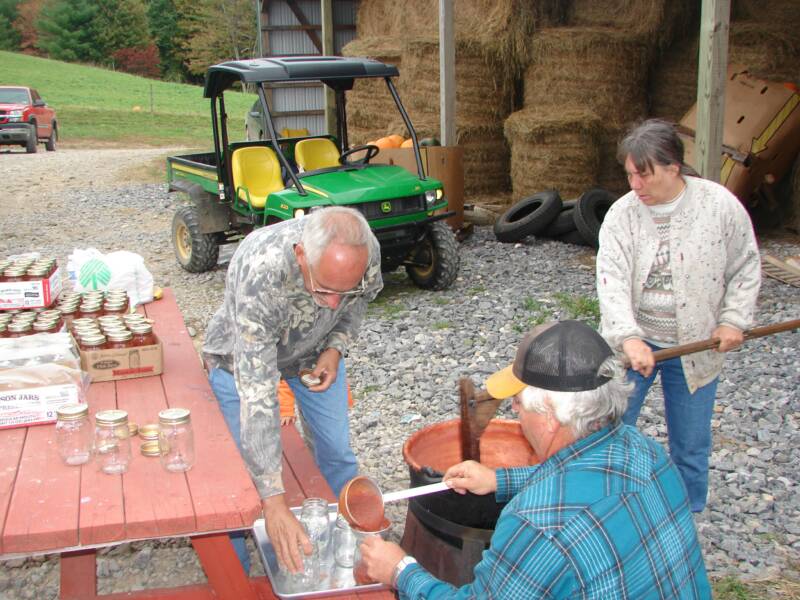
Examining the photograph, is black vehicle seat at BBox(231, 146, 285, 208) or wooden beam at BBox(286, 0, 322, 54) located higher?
wooden beam at BBox(286, 0, 322, 54)

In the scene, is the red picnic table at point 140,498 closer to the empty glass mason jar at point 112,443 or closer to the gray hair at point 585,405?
the empty glass mason jar at point 112,443

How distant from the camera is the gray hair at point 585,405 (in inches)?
76.1

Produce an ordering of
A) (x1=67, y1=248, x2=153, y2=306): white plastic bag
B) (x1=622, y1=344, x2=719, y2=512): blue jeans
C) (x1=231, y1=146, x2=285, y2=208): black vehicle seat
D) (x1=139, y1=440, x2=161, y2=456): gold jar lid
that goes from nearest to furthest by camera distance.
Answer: (x1=139, y1=440, x2=161, y2=456): gold jar lid → (x1=622, y1=344, x2=719, y2=512): blue jeans → (x1=67, y1=248, x2=153, y2=306): white plastic bag → (x1=231, y1=146, x2=285, y2=208): black vehicle seat

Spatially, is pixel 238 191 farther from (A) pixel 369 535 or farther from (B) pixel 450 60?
(A) pixel 369 535

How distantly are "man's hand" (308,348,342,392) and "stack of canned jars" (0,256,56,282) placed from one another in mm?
1630

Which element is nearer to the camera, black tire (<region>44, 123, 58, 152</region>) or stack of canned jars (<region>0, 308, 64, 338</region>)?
stack of canned jars (<region>0, 308, 64, 338</region>)

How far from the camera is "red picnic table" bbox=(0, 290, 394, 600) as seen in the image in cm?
238

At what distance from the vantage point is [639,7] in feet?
35.2

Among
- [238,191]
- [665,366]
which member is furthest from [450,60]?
[665,366]

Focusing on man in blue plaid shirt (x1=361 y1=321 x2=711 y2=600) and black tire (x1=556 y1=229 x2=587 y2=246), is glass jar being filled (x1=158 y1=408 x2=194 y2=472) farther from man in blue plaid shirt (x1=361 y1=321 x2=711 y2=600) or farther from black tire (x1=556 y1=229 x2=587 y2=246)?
black tire (x1=556 y1=229 x2=587 y2=246)

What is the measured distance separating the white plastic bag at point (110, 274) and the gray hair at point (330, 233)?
2.19 meters

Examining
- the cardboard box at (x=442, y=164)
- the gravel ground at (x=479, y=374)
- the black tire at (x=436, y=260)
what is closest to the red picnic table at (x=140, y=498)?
the gravel ground at (x=479, y=374)

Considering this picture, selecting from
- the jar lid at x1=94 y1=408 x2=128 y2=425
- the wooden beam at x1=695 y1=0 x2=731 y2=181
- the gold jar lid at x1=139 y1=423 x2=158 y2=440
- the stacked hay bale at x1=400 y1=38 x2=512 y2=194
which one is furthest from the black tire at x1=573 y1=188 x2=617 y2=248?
the jar lid at x1=94 y1=408 x2=128 y2=425

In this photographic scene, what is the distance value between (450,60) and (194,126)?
74.2 ft
